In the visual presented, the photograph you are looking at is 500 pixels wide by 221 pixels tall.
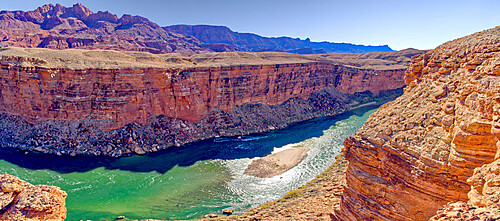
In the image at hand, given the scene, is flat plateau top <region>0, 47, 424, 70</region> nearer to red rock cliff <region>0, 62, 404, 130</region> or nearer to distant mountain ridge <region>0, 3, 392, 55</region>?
red rock cliff <region>0, 62, 404, 130</region>

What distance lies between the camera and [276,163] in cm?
3325

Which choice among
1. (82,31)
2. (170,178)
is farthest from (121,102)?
(82,31)

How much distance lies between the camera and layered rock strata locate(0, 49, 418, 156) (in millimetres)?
35500

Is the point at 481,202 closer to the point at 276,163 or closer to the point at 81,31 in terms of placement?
the point at 276,163

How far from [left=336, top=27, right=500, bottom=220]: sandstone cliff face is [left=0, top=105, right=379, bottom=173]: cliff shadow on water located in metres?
24.6

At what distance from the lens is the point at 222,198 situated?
25.9 metres

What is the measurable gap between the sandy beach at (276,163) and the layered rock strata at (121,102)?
10594 millimetres

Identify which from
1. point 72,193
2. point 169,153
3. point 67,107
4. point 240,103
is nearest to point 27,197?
point 72,193

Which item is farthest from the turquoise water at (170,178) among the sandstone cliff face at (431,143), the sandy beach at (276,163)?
the sandstone cliff face at (431,143)

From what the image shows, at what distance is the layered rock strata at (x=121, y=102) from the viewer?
3550cm

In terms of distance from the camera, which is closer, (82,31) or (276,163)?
(276,163)

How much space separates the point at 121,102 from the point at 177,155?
36.6 feet

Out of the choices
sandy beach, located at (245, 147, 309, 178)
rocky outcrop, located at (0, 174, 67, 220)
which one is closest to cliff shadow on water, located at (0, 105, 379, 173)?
sandy beach, located at (245, 147, 309, 178)

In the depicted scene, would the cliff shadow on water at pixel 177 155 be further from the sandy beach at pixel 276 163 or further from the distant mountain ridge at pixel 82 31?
the distant mountain ridge at pixel 82 31
